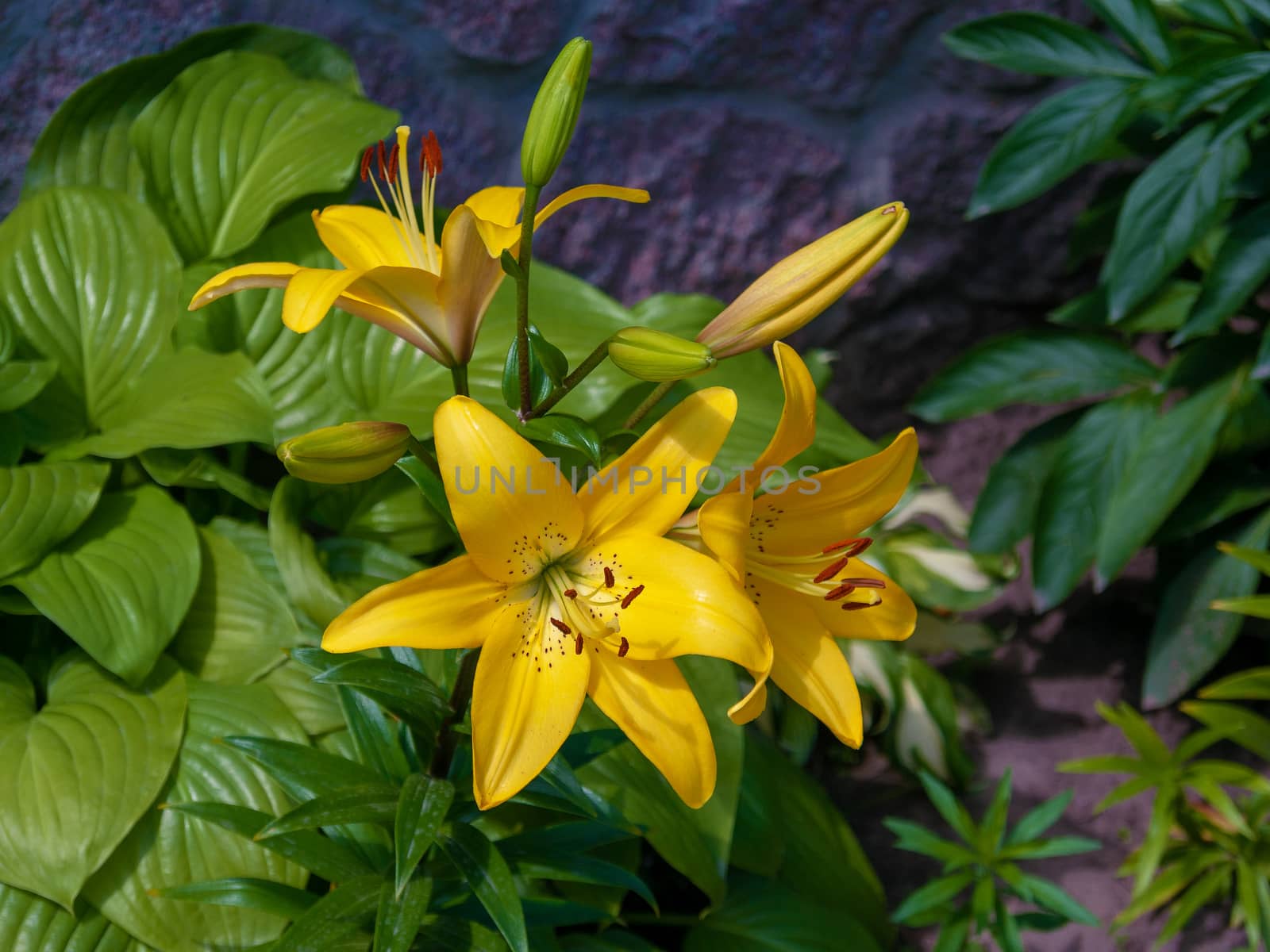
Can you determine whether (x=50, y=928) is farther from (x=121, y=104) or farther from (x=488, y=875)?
(x=121, y=104)

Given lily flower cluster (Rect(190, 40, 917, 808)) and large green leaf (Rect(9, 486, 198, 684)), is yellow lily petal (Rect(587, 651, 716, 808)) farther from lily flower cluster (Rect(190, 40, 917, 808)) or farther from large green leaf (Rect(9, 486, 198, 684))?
large green leaf (Rect(9, 486, 198, 684))

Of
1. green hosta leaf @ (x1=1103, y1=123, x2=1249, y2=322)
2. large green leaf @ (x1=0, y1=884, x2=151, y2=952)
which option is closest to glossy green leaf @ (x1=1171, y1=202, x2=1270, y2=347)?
green hosta leaf @ (x1=1103, y1=123, x2=1249, y2=322)

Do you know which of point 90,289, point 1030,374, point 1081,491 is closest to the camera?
point 90,289

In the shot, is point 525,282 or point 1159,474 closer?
point 525,282

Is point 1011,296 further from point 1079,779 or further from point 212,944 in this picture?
point 212,944

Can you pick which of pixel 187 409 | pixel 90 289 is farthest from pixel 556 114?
pixel 90 289

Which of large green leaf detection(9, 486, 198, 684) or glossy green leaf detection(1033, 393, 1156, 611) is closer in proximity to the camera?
large green leaf detection(9, 486, 198, 684)
